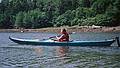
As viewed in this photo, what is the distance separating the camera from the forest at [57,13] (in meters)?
94.7

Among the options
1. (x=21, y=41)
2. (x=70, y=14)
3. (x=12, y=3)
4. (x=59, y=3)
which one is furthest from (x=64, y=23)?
(x=21, y=41)

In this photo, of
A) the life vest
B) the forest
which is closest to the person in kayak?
the life vest

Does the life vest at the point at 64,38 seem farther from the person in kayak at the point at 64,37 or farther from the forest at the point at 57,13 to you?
the forest at the point at 57,13

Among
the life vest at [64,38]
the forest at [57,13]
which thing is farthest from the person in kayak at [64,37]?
the forest at [57,13]

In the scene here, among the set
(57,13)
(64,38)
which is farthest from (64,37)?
(57,13)

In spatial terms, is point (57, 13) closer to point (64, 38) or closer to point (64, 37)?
point (64, 38)

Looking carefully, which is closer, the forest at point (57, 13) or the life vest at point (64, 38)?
the life vest at point (64, 38)

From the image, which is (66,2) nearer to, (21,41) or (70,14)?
(70,14)

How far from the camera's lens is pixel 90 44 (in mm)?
39125

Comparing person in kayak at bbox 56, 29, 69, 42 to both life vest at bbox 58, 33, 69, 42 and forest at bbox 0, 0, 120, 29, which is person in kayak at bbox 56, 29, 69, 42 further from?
forest at bbox 0, 0, 120, 29

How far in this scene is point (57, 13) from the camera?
4444 inches

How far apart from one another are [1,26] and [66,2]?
23471 mm

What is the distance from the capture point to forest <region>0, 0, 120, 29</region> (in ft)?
311

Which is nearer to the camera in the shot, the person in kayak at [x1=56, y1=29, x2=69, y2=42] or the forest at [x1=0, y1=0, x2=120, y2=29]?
the person in kayak at [x1=56, y1=29, x2=69, y2=42]
